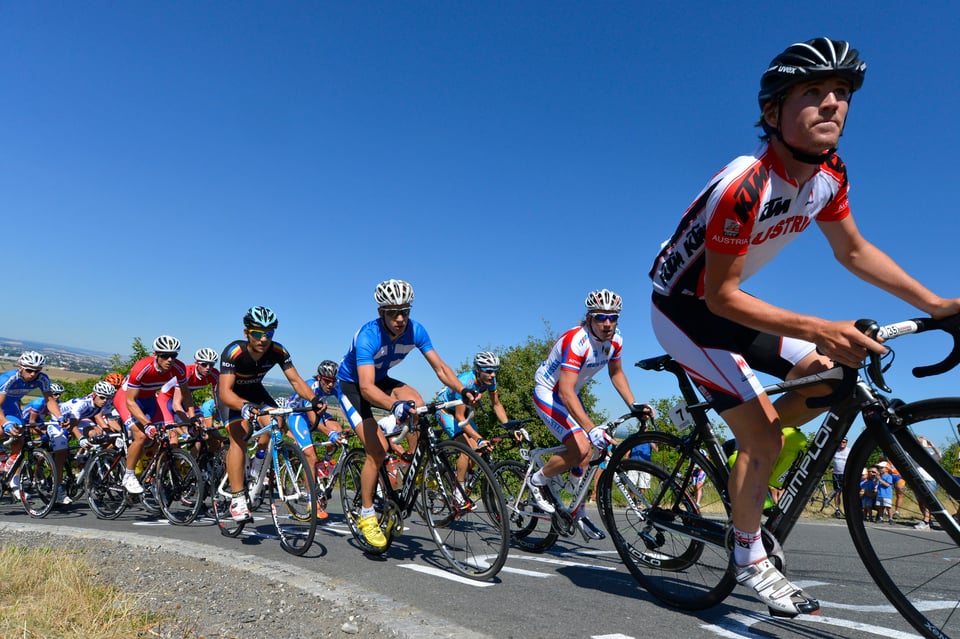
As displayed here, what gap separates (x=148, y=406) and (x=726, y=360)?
940 centimetres

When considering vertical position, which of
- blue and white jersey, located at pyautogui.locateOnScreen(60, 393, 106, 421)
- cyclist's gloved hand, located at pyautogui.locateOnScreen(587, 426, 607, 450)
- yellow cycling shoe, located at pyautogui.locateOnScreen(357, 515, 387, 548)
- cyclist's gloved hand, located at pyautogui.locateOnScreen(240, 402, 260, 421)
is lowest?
A: yellow cycling shoe, located at pyautogui.locateOnScreen(357, 515, 387, 548)

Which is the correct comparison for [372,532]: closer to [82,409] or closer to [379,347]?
[379,347]

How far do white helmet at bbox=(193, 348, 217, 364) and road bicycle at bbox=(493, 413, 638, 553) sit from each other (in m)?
5.06

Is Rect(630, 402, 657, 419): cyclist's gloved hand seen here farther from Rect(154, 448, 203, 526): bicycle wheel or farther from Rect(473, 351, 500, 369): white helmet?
Rect(154, 448, 203, 526): bicycle wheel

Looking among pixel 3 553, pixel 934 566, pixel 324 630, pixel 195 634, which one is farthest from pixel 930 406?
pixel 3 553

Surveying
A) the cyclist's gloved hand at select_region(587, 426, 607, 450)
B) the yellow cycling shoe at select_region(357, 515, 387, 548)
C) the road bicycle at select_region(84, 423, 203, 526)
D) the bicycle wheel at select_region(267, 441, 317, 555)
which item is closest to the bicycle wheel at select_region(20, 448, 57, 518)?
the road bicycle at select_region(84, 423, 203, 526)

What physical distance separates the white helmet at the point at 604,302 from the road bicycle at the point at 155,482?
502cm

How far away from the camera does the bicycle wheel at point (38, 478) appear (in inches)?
422

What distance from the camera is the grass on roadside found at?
131 inches

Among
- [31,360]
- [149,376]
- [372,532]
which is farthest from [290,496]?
[31,360]

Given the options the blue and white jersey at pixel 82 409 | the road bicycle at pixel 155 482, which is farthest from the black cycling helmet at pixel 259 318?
the blue and white jersey at pixel 82 409

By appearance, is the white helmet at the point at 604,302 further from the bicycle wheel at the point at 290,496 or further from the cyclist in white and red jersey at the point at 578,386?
the bicycle wheel at the point at 290,496

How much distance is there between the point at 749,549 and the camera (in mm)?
3262

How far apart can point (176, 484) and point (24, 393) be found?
465 centimetres
